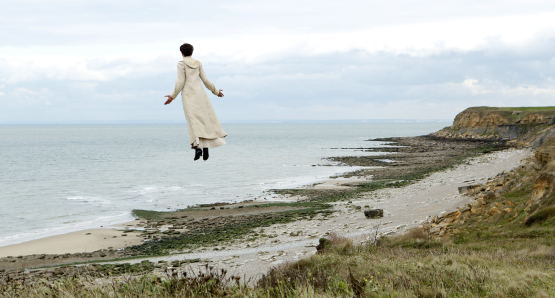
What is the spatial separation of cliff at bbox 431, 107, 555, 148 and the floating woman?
8349cm

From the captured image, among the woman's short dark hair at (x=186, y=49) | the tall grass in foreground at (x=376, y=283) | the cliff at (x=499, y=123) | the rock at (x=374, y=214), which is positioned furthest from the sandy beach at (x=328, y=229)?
the cliff at (x=499, y=123)

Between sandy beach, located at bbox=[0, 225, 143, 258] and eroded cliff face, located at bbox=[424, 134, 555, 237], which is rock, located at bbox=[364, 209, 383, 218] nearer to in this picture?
eroded cliff face, located at bbox=[424, 134, 555, 237]

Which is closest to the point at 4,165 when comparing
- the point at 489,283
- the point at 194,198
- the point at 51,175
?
the point at 51,175

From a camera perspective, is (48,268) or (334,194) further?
(334,194)

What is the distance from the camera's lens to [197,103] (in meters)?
5.17

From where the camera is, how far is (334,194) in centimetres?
3575

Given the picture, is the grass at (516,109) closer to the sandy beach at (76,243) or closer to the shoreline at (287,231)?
the shoreline at (287,231)

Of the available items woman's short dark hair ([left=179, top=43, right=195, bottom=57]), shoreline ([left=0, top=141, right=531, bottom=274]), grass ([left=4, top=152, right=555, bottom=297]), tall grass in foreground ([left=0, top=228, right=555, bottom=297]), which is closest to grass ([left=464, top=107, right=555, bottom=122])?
shoreline ([left=0, top=141, right=531, bottom=274])

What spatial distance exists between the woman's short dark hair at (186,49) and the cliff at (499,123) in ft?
275

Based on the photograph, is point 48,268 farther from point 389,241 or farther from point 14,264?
point 389,241

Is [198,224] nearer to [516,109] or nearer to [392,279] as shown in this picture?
[392,279]

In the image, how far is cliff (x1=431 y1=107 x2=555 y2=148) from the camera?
84.6 meters

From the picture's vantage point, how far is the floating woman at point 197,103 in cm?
503

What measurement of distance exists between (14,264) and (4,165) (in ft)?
203
